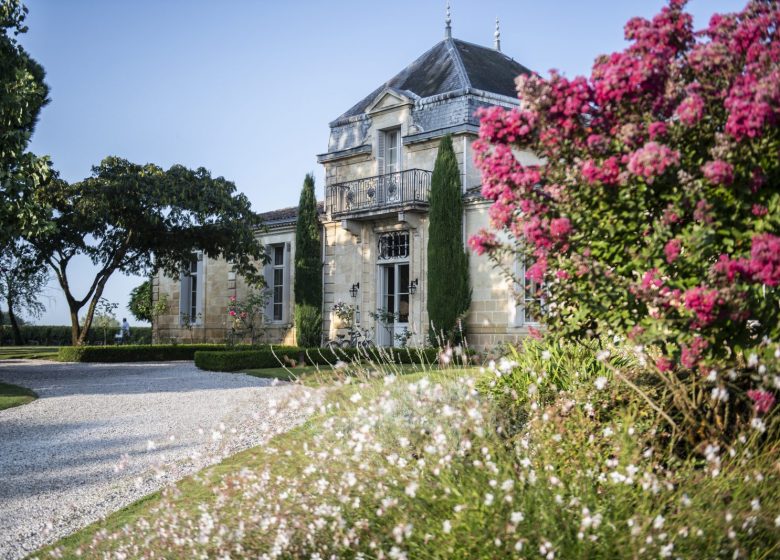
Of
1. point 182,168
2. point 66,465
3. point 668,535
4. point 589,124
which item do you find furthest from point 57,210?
point 668,535

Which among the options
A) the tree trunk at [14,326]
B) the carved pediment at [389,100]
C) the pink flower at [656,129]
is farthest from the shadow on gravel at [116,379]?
the tree trunk at [14,326]

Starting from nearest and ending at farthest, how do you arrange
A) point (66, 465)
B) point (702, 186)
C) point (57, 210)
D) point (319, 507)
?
point (319, 507)
point (702, 186)
point (66, 465)
point (57, 210)

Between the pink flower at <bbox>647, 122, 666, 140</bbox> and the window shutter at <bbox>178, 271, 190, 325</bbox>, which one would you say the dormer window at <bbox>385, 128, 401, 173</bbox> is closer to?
the window shutter at <bbox>178, 271, 190, 325</bbox>

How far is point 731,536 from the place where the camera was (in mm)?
2797

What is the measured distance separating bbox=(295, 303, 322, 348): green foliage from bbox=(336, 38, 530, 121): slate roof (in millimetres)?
5205

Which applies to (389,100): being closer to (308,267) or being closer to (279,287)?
(308,267)

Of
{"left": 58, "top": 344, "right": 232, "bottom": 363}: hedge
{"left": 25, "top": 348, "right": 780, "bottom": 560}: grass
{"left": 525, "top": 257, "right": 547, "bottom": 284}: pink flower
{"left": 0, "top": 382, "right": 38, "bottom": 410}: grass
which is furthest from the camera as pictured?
{"left": 58, "top": 344, "right": 232, "bottom": 363}: hedge

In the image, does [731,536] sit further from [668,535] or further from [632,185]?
[632,185]

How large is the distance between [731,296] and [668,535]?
4.54ft

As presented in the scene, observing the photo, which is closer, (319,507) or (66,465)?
(319,507)

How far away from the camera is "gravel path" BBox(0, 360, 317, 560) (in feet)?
17.7

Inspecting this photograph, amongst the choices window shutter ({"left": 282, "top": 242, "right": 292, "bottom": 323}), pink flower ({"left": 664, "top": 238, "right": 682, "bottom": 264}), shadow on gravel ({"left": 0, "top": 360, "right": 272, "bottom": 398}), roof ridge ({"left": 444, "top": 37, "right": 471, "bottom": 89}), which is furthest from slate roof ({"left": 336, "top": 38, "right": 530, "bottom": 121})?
pink flower ({"left": 664, "top": 238, "right": 682, "bottom": 264})

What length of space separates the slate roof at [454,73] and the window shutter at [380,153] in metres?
1.07

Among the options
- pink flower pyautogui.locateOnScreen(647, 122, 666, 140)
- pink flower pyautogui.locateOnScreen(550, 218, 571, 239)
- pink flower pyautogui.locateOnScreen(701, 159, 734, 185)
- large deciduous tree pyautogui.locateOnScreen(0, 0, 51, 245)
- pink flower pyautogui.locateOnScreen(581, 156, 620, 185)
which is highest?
large deciduous tree pyautogui.locateOnScreen(0, 0, 51, 245)
